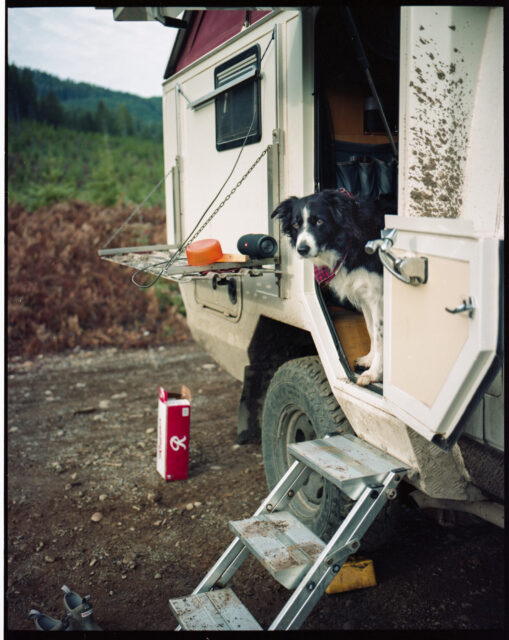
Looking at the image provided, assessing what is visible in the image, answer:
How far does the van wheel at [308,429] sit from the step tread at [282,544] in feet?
0.90

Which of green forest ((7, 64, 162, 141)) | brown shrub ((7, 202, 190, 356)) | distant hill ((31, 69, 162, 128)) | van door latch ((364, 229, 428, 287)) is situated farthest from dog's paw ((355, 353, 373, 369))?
green forest ((7, 64, 162, 141))

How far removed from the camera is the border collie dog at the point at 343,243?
3.05 m

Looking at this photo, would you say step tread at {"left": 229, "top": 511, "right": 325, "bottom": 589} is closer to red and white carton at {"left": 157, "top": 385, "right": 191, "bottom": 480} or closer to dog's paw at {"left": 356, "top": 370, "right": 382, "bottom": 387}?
dog's paw at {"left": 356, "top": 370, "right": 382, "bottom": 387}

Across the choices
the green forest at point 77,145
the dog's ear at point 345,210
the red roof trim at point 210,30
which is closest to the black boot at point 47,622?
the dog's ear at point 345,210

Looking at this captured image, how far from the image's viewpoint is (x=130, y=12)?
3.42m

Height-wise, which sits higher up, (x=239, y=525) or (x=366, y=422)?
(x=366, y=422)

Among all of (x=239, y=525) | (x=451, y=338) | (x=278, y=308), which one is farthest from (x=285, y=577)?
(x=278, y=308)

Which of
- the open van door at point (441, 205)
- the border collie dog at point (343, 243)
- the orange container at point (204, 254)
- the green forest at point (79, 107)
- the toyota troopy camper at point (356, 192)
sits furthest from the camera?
the green forest at point (79, 107)

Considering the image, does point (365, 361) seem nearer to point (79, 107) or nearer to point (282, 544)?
point (282, 544)

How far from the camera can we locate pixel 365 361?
3.25m

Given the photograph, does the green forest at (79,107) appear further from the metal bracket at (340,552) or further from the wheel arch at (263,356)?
the metal bracket at (340,552)

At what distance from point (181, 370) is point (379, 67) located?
4.14m

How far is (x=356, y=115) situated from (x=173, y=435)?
92.5 inches

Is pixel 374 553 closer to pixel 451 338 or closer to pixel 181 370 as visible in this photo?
pixel 451 338
